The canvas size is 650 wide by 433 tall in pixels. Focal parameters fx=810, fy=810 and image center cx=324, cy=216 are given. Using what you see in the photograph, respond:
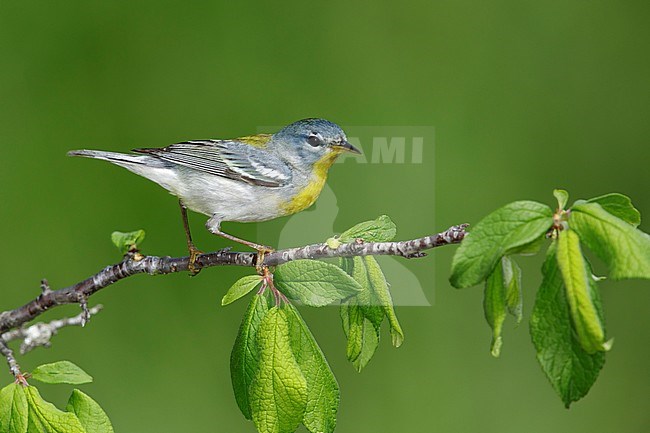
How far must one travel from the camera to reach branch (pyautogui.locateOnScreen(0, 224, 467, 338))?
0.91 metres

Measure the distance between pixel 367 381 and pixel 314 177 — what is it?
3.66ft

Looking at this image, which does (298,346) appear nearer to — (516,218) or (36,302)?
(516,218)

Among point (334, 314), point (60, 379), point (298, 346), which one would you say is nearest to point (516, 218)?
point (298, 346)

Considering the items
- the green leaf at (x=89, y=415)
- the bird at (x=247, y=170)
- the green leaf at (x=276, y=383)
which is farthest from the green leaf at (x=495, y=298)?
the bird at (x=247, y=170)

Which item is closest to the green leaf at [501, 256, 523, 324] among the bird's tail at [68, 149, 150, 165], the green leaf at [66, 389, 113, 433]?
the green leaf at [66, 389, 113, 433]

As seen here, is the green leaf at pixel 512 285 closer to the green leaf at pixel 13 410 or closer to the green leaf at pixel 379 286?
the green leaf at pixel 379 286

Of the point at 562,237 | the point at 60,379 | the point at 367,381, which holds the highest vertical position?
Result: the point at 367,381

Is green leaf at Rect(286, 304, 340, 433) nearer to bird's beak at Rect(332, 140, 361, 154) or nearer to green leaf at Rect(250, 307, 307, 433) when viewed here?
green leaf at Rect(250, 307, 307, 433)

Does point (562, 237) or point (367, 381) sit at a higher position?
point (367, 381)

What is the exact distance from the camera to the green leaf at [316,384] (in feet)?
3.34

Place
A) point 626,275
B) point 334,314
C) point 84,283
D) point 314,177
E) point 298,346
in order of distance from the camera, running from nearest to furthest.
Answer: point 626,275 < point 298,346 < point 84,283 < point 314,177 < point 334,314

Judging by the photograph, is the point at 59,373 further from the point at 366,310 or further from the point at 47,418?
the point at 366,310

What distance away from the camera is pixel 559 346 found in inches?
33.5

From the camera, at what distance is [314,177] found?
1577mm
